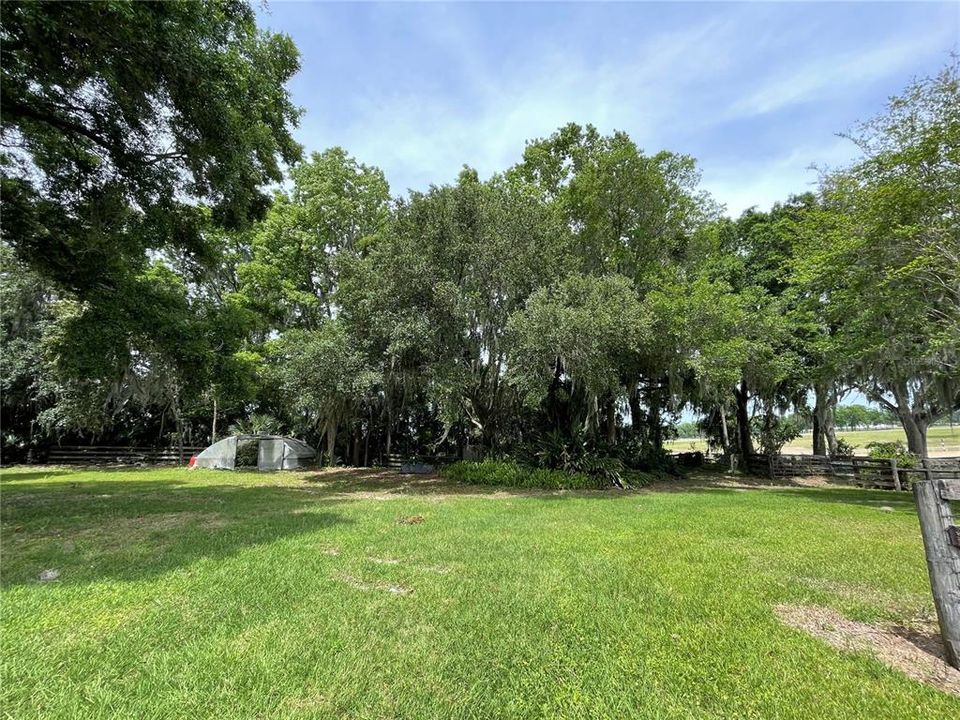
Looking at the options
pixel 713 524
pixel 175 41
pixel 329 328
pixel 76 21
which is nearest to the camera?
pixel 76 21

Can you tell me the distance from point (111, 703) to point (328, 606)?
4.79 ft

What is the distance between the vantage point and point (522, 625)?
331cm

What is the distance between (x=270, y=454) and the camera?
1856cm

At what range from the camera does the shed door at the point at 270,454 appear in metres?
18.4

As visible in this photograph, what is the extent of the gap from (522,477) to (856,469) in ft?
35.7

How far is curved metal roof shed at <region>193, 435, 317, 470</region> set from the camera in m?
18.5

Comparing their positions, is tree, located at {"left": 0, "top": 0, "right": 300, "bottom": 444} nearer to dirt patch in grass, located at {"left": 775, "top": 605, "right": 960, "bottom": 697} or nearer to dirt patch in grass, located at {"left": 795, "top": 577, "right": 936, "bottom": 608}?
dirt patch in grass, located at {"left": 775, "top": 605, "right": 960, "bottom": 697}

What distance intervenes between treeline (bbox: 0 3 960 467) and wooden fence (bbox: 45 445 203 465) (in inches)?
41.5

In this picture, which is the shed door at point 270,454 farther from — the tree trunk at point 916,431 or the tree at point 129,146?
the tree trunk at point 916,431

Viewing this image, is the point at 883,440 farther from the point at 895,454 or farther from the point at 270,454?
the point at 270,454

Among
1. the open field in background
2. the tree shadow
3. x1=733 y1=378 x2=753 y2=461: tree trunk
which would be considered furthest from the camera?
the open field in background

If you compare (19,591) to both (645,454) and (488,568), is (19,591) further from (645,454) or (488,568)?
(645,454)

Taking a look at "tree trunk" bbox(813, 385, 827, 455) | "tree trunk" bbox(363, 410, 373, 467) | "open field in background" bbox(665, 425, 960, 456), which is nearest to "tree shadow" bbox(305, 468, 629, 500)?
"tree trunk" bbox(363, 410, 373, 467)

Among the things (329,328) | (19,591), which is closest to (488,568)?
(19,591)
